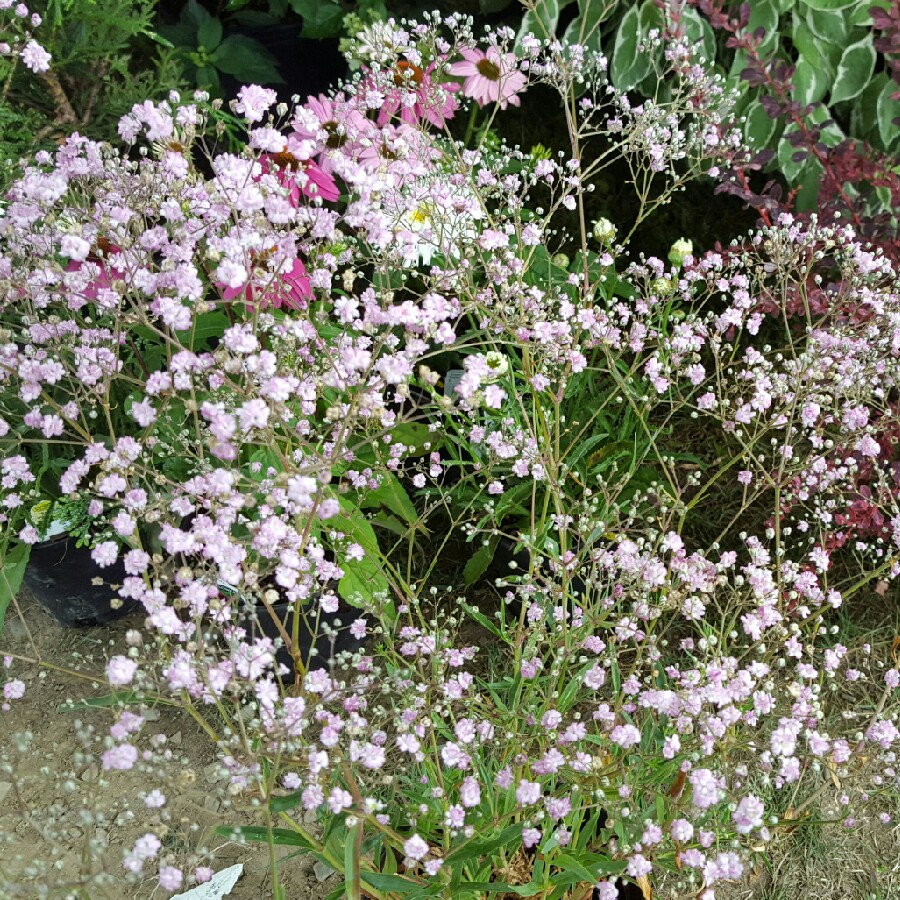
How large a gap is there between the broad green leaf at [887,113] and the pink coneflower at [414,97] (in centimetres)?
108

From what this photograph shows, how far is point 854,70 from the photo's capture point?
2.21m

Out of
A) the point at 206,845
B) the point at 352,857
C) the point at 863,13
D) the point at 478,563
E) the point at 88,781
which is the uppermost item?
the point at 863,13

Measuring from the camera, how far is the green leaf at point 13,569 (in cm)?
169

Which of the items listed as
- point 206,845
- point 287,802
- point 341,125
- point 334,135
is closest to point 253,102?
point 341,125

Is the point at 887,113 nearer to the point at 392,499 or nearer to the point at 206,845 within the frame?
the point at 392,499

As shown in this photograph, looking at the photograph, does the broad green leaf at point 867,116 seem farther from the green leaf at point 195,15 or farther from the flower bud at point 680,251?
the green leaf at point 195,15

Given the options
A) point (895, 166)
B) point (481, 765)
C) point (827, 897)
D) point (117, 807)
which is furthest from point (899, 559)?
point (117, 807)

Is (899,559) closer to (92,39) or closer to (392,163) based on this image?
(392,163)

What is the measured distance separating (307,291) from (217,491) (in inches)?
24.5

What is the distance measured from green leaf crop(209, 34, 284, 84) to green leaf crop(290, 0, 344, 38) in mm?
163

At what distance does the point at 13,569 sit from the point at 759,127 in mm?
1979

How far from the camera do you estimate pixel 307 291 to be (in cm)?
147

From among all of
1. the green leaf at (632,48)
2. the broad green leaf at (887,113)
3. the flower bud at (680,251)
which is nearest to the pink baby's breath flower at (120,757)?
the flower bud at (680,251)

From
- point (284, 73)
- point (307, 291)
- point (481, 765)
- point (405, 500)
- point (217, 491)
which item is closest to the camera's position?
point (217, 491)
